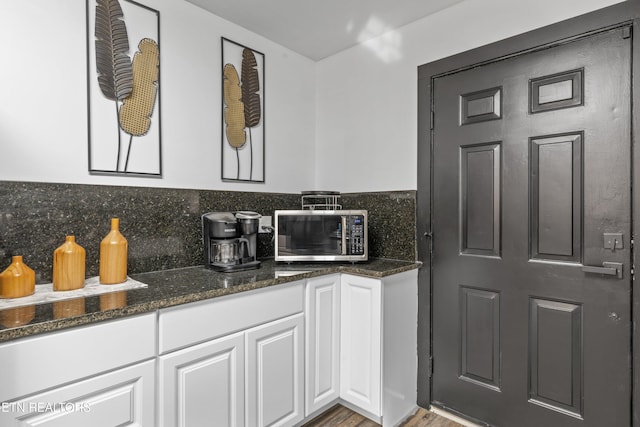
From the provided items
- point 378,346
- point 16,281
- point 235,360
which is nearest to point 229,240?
point 235,360

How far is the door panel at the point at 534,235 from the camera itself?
1468 mm

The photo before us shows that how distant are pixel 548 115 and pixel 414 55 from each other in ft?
2.85

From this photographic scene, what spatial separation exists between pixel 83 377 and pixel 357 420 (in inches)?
57.1

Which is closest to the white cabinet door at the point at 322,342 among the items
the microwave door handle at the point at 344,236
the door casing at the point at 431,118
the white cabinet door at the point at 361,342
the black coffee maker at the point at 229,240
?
the white cabinet door at the point at 361,342

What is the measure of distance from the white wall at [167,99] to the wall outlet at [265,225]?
207 mm

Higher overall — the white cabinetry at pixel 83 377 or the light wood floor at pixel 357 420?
the white cabinetry at pixel 83 377

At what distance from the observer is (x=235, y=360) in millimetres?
1454

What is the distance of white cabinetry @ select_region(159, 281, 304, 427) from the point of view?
1.28m

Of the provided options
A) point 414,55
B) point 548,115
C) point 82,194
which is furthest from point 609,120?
point 82,194

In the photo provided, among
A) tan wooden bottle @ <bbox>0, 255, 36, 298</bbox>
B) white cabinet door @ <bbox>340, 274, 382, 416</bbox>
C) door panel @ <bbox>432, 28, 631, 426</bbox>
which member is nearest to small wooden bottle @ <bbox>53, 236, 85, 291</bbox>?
tan wooden bottle @ <bbox>0, 255, 36, 298</bbox>

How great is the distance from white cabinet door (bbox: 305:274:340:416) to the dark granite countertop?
0.10m

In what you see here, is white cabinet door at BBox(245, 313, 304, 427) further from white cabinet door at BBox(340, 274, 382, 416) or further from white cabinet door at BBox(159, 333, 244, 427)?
white cabinet door at BBox(340, 274, 382, 416)

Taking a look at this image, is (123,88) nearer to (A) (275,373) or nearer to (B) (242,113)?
(B) (242,113)

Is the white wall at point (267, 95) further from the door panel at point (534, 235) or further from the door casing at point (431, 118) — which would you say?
the door panel at point (534, 235)
